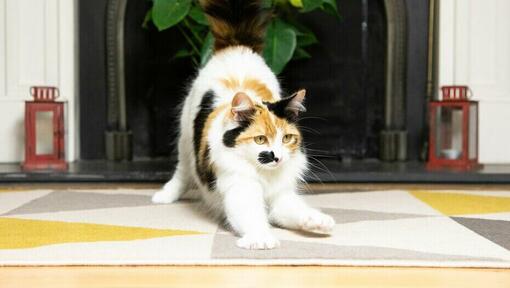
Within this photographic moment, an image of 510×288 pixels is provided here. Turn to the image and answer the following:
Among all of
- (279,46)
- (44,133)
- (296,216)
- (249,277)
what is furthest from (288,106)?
(44,133)

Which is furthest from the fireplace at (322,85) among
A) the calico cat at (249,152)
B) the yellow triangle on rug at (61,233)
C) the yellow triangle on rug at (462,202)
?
the yellow triangle on rug at (61,233)

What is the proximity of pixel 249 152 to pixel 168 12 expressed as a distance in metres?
1.03

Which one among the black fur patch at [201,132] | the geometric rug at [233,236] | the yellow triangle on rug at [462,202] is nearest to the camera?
the geometric rug at [233,236]

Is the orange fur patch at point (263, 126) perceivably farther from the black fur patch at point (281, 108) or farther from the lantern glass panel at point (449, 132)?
the lantern glass panel at point (449, 132)

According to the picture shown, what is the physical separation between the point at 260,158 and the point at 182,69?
1439mm

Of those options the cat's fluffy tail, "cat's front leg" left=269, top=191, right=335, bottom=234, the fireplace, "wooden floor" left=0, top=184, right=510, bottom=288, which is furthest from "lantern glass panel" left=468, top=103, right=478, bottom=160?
"wooden floor" left=0, top=184, right=510, bottom=288

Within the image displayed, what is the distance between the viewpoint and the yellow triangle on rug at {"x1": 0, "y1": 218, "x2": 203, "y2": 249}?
1.40 m

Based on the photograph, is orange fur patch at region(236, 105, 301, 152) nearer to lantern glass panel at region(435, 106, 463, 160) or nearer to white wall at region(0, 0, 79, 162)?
lantern glass panel at region(435, 106, 463, 160)

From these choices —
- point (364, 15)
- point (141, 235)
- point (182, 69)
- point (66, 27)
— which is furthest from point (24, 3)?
point (141, 235)

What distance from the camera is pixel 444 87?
256 centimetres

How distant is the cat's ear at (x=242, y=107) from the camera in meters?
1.45

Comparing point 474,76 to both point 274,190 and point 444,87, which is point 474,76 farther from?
point 274,190

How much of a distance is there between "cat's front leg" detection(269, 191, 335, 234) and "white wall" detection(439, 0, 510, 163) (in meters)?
1.42

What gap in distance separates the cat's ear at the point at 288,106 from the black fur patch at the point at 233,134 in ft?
0.24
